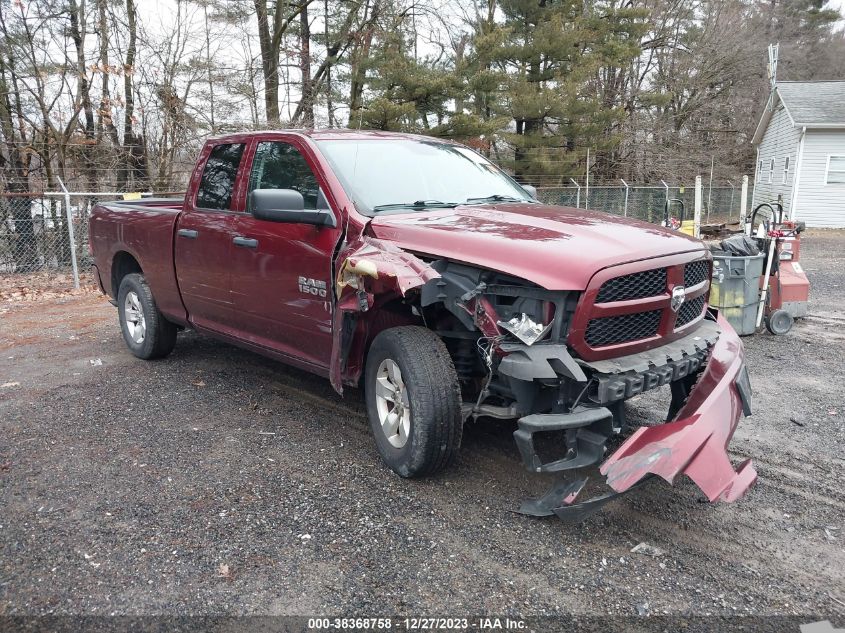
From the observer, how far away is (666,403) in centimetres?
499

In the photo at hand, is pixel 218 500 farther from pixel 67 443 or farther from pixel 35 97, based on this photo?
pixel 35 97

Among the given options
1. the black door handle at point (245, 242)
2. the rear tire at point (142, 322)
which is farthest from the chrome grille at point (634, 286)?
the rear tire at point (142, 322)

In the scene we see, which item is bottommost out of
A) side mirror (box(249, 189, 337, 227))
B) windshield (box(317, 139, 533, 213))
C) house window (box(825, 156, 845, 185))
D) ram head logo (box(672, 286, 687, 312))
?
ram head logo (box(672, 286, 687, 312))

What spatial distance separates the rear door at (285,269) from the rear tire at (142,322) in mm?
1590

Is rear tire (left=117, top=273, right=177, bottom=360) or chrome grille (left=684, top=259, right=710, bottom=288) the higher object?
chrome grille (left=684, top=259, right=710, bottom=288)

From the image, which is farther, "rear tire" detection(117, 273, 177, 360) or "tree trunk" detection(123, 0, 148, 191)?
"tree trunk" detection(123, 0, 148, 191)

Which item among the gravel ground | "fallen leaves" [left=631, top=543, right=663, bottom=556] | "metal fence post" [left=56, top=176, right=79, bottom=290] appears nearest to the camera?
the gravel ground

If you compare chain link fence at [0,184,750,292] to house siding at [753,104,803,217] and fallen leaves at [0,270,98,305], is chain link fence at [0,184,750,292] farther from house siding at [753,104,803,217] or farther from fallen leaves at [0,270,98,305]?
house siding at [753,104,803,217]

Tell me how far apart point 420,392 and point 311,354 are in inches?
48.4

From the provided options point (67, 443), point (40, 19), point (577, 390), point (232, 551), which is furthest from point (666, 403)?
point (40, 19)

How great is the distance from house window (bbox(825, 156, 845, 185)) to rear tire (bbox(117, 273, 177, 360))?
2360cm

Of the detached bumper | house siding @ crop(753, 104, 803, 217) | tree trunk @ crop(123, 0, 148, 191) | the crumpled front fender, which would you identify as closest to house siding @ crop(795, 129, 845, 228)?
house siding @ crop(753, 104, 803, 217)

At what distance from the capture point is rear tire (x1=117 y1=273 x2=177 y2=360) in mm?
6027

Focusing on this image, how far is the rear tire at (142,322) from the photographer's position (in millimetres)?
6027
